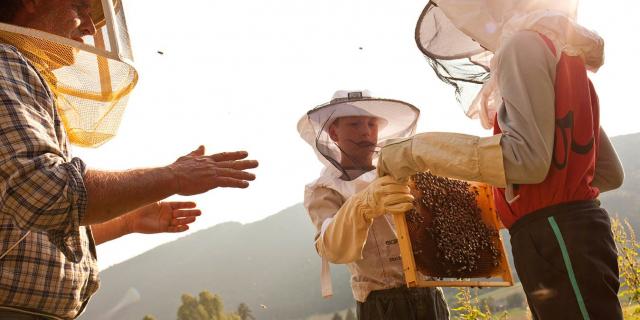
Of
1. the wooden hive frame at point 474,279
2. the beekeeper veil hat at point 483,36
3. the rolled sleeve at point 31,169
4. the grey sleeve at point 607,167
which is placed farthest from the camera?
the grey sleeve at point 607,167

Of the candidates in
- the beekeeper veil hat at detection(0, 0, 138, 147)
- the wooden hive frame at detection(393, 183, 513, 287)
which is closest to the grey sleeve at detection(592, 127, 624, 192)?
the wooden hive frame at detection(393, 183, 513, 287)

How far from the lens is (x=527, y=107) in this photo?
260cm

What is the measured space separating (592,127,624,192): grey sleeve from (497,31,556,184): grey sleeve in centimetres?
97

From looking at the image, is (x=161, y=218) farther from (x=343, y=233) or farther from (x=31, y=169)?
(x=31, y=169)

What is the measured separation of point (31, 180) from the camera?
2.09 metres

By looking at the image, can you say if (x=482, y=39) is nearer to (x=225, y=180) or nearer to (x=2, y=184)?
(x=225, y=180)

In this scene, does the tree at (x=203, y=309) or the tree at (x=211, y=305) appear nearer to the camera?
the tree at (x=203, y=309)

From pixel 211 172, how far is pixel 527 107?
5.87ft

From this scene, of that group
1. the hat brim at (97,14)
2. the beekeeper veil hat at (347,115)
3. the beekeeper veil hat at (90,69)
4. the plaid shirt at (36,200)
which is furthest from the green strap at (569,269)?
the hat brim at (97,14)

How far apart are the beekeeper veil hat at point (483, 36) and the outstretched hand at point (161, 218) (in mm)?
2438

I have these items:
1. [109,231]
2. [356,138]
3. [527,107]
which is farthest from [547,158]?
[109,231]

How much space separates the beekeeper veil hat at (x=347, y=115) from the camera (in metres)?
4.71

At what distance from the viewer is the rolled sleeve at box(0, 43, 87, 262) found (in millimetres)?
2102

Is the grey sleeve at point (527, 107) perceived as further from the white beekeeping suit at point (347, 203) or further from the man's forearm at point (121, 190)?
the man's forearm at point (121, 190)
